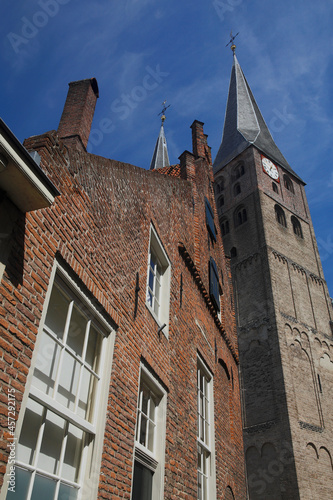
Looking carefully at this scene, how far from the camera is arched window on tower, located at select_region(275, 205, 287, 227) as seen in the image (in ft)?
110

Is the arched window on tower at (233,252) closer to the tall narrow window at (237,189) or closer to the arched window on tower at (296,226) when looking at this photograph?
the arched window on tower at (296,226)

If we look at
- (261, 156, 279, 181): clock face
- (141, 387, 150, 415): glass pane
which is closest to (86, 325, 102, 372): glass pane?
(141, 387, 150, 415): glass pane

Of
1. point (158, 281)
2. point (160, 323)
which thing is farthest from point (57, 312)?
point (158, 281)

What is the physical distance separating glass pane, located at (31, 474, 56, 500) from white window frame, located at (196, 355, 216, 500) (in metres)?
3.76

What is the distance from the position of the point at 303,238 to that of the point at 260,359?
40.5 ft

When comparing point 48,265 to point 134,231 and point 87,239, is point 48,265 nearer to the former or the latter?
point 87,239

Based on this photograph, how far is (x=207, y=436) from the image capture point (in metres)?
6.93

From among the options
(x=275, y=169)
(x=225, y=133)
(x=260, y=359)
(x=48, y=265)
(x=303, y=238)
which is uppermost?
(x=225, y=133)

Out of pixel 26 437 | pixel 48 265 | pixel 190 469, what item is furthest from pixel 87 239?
pixel 190 469

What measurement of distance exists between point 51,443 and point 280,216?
32754 millimetres

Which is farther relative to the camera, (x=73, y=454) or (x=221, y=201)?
(x=221, y=201)

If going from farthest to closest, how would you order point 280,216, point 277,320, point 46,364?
point 280,216 < point 277,320 < point 46,364

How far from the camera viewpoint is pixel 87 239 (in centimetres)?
427

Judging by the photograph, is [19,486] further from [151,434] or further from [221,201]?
[221,201]
